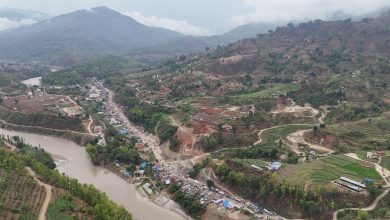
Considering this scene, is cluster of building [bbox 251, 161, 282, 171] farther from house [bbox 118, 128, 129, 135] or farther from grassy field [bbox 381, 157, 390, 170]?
house [bbox 118, 128, 129, 135]

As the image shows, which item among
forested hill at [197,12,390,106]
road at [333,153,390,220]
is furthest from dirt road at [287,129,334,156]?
forested hill at [197,12,390,106]

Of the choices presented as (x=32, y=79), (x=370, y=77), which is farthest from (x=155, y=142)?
(x=32, y=79)

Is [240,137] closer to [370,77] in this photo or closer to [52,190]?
[52,190]

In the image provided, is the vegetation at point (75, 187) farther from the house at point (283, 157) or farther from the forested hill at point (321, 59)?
the forested hill at point (321, 59)

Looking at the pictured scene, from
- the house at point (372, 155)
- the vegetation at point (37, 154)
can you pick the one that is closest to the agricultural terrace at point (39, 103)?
the vegetation at point (37, 154)

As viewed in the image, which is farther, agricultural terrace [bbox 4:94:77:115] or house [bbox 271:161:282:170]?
agricultural terrace [bbox 4:94:77:115]

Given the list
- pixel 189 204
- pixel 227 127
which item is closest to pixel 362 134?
pixel 227 127
